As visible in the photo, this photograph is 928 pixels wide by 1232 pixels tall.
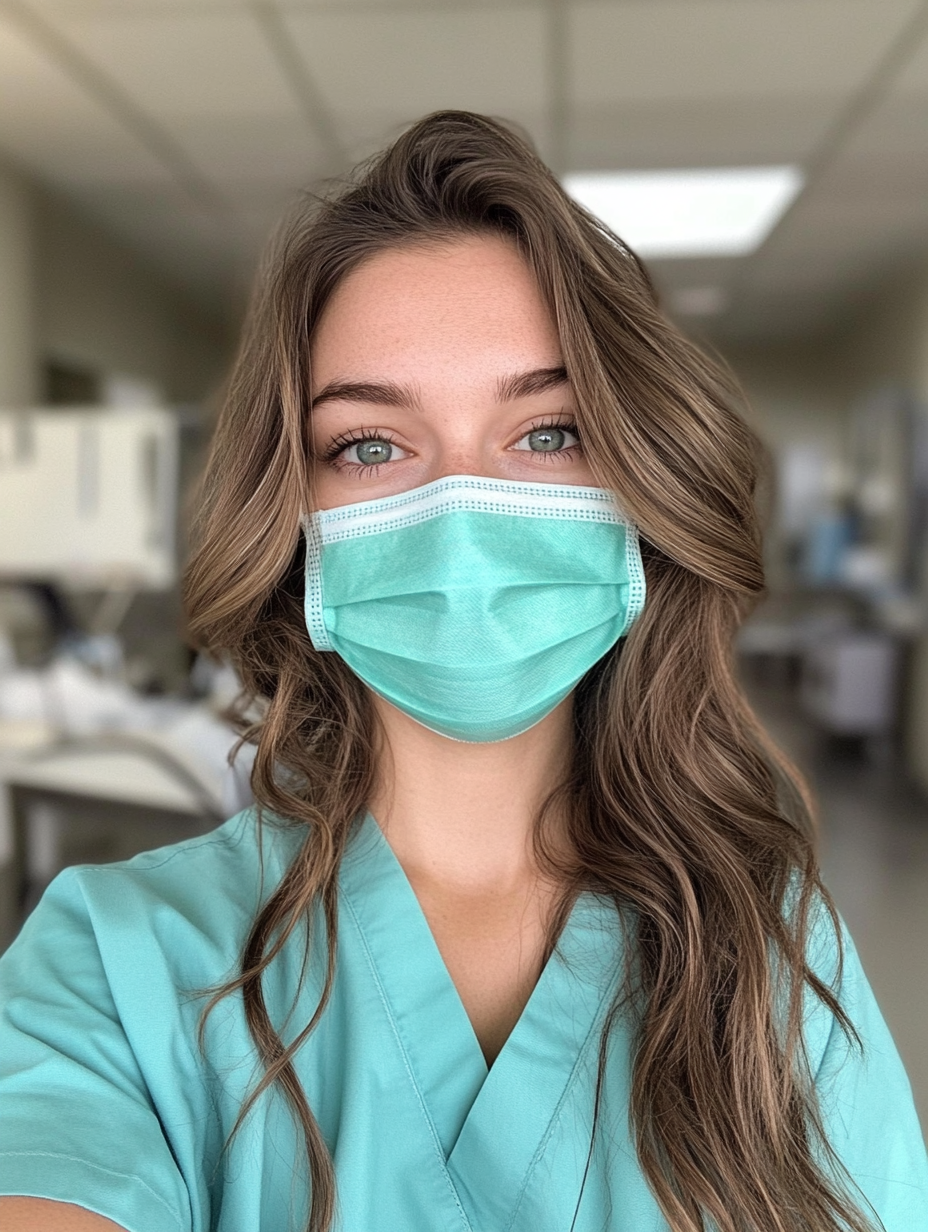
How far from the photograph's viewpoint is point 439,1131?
0.69m

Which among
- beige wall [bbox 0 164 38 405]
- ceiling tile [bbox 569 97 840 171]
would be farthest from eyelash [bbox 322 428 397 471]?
beige wall [bbox 0 164 38 405]

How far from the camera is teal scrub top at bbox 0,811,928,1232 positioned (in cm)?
61

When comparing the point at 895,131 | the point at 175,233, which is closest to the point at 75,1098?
the point at 895,131

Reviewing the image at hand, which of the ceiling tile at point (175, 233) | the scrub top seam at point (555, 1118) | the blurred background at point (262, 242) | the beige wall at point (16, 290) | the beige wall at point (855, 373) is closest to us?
the scrub top seam at point (555, 1118)

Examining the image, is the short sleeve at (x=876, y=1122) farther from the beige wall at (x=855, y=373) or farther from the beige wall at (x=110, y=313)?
the beige wall at (x=110, y=313)

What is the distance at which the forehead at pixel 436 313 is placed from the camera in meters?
0.77

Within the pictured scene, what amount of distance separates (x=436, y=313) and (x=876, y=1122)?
67 centimetres

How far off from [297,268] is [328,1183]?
0.68 meters

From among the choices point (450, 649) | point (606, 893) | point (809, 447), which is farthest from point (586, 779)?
point (809, 447)

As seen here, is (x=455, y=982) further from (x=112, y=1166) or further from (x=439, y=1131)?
(x=112, y=1166)

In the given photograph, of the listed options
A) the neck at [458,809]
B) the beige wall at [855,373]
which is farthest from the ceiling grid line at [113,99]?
the neck at [458,809]

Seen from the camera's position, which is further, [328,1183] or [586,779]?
[586,779]

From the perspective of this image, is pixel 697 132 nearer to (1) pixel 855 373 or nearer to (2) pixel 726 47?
(2) pixel 726 47

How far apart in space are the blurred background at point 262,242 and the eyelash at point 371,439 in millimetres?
269
